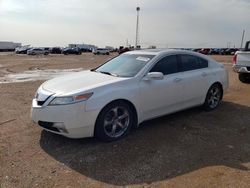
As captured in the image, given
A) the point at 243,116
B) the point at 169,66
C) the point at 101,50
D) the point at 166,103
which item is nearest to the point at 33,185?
the point at 166,103

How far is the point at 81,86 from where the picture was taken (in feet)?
15.4

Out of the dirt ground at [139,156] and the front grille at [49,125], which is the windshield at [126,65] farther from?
the front grille at [49,125]

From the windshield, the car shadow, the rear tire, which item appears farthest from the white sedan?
the rear tire

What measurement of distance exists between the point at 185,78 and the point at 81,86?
234cm

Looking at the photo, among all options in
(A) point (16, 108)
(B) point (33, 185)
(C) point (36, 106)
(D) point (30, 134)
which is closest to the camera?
(B) point (33, 185)

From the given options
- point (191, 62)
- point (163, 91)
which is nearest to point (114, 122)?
point (163, 91)

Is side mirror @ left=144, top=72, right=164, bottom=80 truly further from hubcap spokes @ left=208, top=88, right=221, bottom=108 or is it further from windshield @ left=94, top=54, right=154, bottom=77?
hubcap spokes @ left=208, top=88, right=221, bottom=108

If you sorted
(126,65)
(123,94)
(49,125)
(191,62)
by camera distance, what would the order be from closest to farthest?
(49,125) → (123,94) → (126,65) → (191,62)

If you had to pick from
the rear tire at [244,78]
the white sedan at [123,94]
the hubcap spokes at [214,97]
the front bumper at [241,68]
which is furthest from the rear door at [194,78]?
the rear tire at [244,78]

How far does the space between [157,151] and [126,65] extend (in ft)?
6.48

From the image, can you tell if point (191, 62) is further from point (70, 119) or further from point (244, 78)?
point (244, 78)

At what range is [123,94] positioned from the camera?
475 centimetres

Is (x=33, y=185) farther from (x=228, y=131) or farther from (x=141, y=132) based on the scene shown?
(x=228, y=131)

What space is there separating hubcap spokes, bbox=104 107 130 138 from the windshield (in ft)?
2.47
